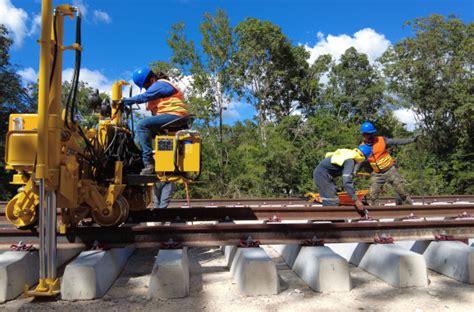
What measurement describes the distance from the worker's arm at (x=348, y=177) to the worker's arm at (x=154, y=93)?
125 inches

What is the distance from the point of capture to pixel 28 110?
1661 centimetres

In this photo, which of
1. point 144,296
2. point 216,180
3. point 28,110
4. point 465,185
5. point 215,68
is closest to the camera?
point 144,296

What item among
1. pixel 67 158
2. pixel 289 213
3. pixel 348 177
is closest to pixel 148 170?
pixel 67 158

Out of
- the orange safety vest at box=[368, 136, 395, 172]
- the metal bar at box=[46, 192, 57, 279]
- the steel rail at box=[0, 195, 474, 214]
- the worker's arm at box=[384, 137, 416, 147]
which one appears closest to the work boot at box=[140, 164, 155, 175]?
the metal bar at box=[46, 192, 57, 279]

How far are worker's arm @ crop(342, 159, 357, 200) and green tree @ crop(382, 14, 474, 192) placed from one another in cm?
1711

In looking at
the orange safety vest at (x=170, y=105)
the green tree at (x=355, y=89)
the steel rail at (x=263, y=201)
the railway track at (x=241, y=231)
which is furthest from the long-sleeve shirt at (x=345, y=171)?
the green tree at (x=355, y=89)

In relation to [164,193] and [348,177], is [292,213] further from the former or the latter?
[164,193]

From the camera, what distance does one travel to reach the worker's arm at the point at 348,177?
5.67 m

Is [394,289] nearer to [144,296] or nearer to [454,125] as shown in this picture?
[144,296]

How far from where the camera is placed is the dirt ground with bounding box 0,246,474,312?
281cm

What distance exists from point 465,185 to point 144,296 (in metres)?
21.4

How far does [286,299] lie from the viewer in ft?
9.78

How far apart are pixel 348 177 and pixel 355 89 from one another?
28.4m

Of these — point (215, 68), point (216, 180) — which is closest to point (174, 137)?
point (216, 180)
